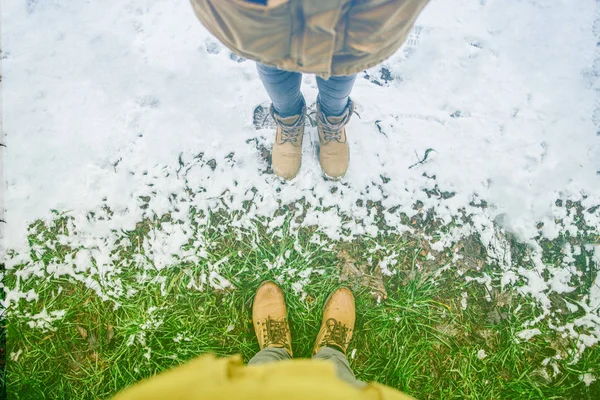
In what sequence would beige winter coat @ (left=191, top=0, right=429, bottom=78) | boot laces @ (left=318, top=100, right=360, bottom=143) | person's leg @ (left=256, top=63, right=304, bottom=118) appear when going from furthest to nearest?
boot laces @ (left=318, top=100, right=360, bottom=143), person's leg @ (left=256, top=63, right=304, bottom=118), beige winter coat @ (left=191, top=0, right=429, bottom=78)

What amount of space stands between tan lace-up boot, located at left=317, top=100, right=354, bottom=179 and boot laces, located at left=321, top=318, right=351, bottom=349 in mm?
706

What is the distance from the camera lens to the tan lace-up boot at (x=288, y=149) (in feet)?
5.30

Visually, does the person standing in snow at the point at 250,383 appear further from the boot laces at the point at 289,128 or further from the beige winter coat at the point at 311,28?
the boot laces at the point at 289,128

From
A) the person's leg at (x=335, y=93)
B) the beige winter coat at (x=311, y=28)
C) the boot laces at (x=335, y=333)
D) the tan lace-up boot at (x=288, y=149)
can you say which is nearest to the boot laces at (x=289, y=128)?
the tan lace-up boot at (x=288, y=149)

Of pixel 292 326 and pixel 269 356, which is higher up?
pixel 269 356

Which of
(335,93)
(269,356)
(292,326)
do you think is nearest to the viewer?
(335,93)

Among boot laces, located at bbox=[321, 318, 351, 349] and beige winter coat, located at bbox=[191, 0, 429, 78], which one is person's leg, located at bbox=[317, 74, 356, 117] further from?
boot laces, located at bbox=[321, 318, 351, 349]

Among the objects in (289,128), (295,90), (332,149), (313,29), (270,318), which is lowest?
(270,318)

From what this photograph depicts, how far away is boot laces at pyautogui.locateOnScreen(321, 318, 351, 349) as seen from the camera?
1.53 metres

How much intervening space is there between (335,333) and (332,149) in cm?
86

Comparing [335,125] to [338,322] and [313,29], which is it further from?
[338,322]

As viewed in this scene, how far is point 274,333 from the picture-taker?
5.05 feet

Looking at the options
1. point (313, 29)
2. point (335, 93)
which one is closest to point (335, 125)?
point (335, 93)

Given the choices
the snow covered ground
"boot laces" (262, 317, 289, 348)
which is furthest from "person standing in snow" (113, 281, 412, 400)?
the snow covered ground
